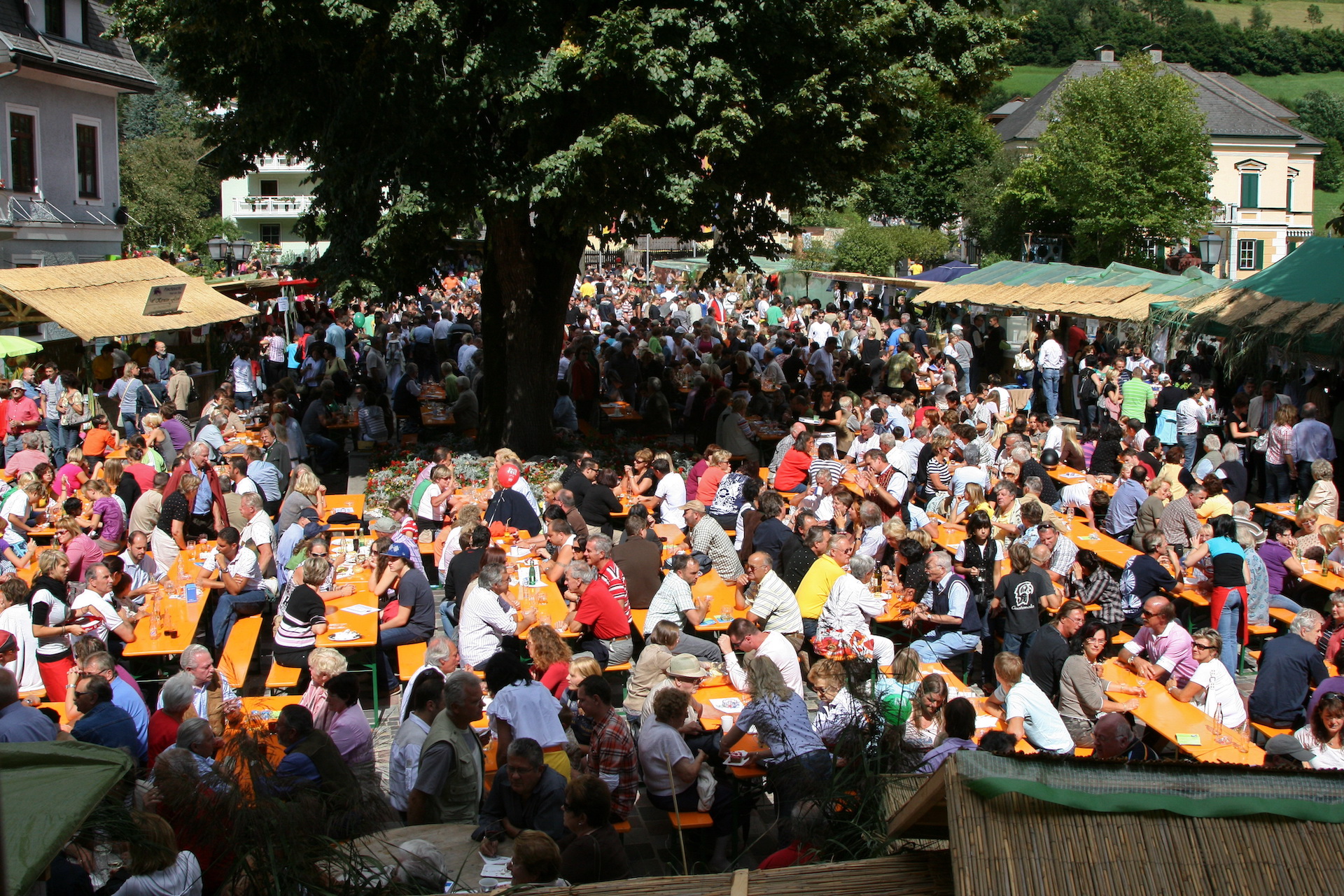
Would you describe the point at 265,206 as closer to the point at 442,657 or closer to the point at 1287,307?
the point at 1287,307

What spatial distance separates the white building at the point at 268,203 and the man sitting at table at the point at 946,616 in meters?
64.4

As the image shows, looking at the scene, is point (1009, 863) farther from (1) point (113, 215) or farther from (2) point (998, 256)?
(2) point (998, 256)

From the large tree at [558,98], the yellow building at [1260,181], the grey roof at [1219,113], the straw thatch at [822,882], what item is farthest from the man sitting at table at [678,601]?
the yellow building at [1260,181]

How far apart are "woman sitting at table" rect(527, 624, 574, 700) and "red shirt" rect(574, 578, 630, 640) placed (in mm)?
1188

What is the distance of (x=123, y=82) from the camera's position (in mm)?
29438

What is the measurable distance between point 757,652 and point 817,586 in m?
1.74

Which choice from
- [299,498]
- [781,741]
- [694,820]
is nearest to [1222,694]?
[781,741]

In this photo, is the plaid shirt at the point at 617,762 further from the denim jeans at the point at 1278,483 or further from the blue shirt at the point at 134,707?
the denim jeans at the point at 1278,483

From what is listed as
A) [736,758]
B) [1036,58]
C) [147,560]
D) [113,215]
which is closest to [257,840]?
[736,758]

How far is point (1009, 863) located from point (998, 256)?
158 ft

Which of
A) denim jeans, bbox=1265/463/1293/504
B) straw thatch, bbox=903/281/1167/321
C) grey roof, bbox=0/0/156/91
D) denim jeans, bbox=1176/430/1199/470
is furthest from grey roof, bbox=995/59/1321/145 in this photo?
denim jeans, bbox=1265/463/1293/504

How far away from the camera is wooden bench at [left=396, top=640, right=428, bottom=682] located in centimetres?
875

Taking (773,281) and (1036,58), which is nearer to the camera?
(773,281)

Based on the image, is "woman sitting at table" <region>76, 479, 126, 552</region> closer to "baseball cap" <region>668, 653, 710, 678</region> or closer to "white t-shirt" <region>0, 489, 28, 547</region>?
"white t-shirt" <region>0, 489, 28, 547</region>
